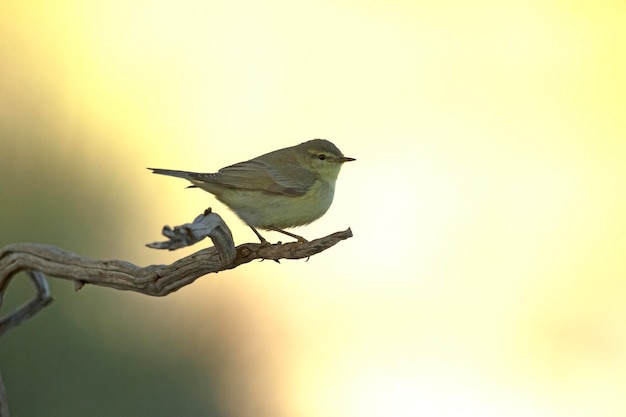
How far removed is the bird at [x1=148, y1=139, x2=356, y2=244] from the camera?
278 centimetres

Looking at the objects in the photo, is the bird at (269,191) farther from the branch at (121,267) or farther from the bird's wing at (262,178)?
the branch at (121,267)

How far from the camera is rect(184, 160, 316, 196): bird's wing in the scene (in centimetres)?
277

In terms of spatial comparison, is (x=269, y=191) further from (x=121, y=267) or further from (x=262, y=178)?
(x=121, y=267)

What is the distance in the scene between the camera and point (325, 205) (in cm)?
300

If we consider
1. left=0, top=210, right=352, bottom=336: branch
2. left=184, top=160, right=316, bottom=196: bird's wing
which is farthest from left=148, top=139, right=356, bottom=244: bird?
left=0, top=210, right=352, bottom=336: branch

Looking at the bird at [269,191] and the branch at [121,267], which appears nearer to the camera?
the branch at [121,267]

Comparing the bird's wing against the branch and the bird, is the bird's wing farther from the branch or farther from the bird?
the branch

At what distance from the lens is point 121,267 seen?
5.73 ft

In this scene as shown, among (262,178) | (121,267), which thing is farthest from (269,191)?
(121,267)

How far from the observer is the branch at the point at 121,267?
1.59 metres

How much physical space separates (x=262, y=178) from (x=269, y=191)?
7 cm

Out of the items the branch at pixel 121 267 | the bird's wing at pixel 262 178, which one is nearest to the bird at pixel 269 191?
the bird's wing at pixel 262 178

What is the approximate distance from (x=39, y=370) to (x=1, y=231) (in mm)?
962

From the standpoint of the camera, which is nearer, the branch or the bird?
the branch
